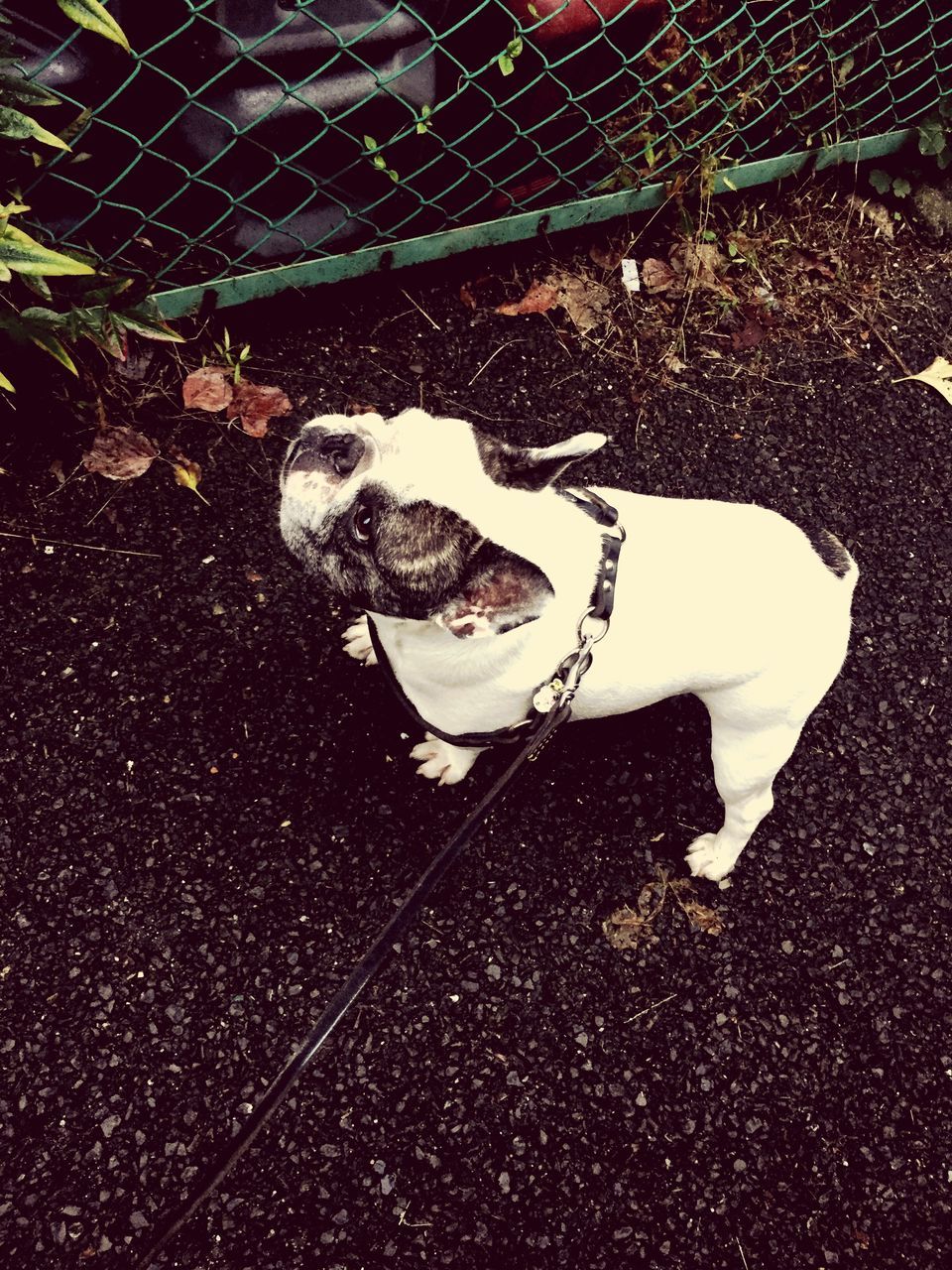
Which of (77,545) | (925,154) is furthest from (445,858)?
(925,154)

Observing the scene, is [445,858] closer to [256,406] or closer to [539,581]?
[539,581]

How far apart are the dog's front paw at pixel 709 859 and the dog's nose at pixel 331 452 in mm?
1769

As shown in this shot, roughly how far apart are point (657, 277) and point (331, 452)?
2.35 meters

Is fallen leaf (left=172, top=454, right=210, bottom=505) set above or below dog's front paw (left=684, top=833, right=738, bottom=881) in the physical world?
above

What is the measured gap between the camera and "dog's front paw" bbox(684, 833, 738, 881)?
2.90 m

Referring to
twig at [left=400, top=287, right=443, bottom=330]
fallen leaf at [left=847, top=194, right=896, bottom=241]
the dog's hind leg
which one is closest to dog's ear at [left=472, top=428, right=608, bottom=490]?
the dog's hind leg

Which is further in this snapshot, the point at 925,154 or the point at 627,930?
the point at 925,154

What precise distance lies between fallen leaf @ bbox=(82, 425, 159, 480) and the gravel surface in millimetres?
59

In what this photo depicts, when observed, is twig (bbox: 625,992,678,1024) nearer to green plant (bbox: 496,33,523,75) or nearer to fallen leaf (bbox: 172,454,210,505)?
fallen leaf (bbox: 172,454,210,505)

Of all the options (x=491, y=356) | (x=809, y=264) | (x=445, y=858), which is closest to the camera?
(x=445, y=858)

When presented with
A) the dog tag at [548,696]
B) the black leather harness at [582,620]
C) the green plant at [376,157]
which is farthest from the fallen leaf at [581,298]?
the dog tag at [548,696]

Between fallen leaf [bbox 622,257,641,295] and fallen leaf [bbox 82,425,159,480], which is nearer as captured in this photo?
fallen leaf [bbox 82,425,159,480]

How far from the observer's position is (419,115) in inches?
121

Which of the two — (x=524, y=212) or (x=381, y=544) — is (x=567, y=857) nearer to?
(x=381, y=544)
